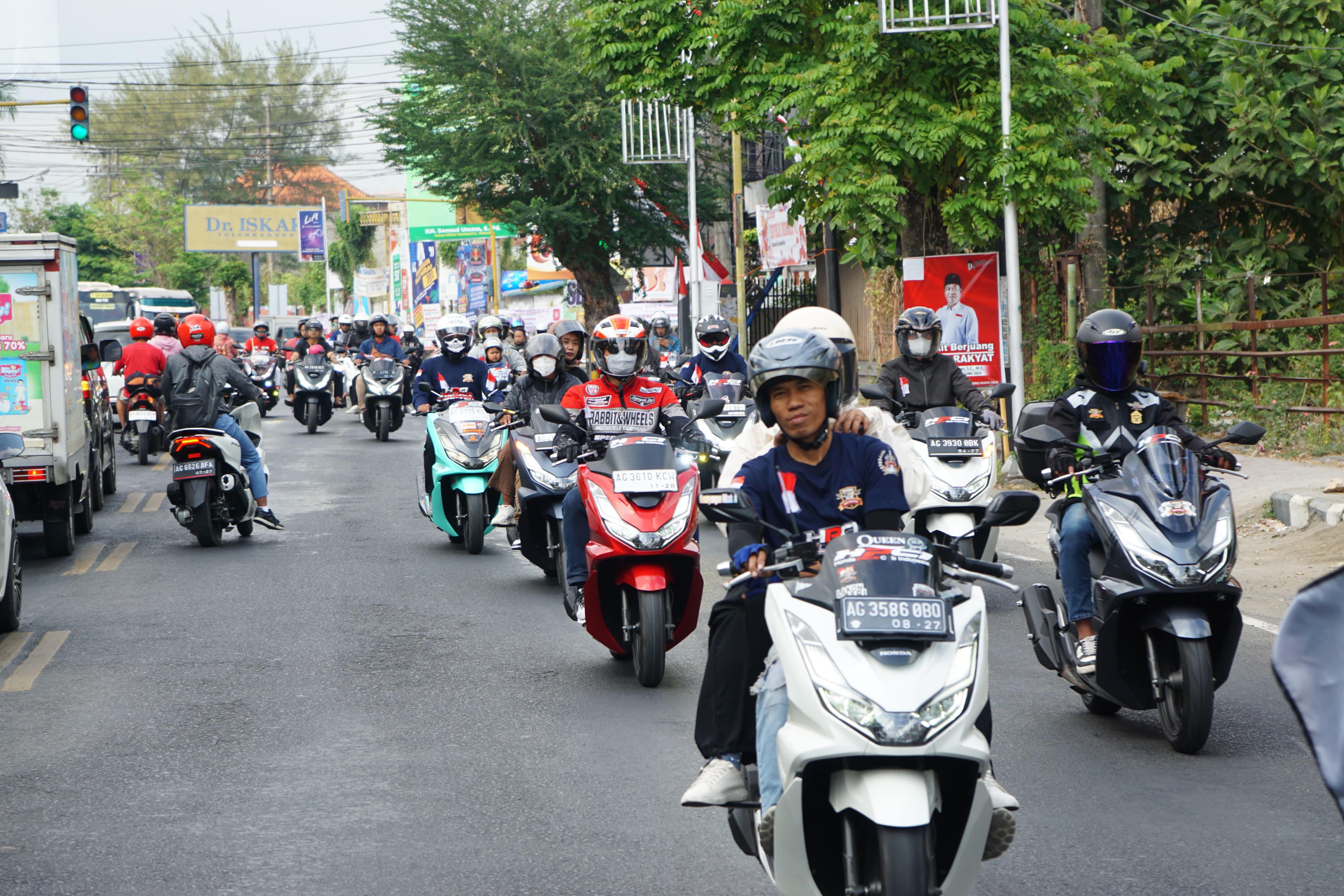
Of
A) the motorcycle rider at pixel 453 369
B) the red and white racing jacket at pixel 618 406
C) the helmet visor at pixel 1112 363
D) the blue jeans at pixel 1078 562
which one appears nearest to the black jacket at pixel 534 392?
the red and white racing jacket at pixel 618 406

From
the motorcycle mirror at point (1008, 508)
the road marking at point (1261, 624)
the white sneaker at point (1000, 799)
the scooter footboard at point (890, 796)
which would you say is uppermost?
the motorcycle mirror at point (1008, 508)

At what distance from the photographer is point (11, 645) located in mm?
9148

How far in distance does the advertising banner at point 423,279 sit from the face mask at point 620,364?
70.9 meters

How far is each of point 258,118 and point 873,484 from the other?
3793 inches

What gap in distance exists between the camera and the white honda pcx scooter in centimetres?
366

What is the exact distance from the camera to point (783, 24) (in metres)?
19.4

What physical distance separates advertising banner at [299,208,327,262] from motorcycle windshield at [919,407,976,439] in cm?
8250

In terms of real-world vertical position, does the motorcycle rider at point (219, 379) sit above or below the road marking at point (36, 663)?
above

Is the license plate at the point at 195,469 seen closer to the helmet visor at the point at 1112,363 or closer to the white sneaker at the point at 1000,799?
the helmet visor at the point at 1112,363

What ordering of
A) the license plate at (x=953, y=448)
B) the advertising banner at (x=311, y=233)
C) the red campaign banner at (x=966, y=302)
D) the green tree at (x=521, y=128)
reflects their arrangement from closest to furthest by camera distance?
1. the license plate at (x=953, y=448)
2. the red campaign banner at (x=966, y=302)
3. the green tree at (x=521, y=128)
4. the advertising banner at (x=311, y=233)

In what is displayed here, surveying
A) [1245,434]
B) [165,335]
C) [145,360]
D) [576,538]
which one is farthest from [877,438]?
[145,360]

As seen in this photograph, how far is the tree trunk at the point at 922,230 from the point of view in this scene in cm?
1939

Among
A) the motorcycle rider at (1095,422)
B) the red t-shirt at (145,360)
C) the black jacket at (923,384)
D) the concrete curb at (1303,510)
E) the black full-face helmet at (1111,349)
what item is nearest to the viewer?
the motorcycle rider at (1095,422)

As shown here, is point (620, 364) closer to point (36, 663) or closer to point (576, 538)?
point (576, 538)
